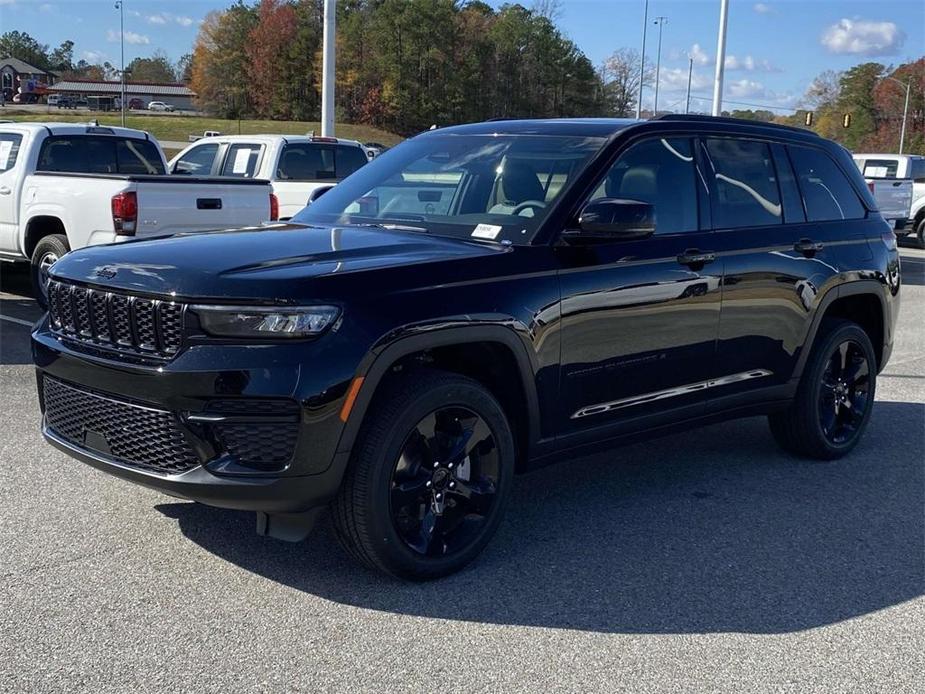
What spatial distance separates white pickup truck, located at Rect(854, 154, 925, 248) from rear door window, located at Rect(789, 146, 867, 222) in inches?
634

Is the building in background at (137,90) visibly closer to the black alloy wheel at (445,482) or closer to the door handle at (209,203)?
the door handle at (209,203)

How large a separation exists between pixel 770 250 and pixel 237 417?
317 centimetres

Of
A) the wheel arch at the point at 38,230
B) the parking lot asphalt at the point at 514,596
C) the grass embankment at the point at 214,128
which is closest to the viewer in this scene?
the parking lot asphalt at the point at 514,596

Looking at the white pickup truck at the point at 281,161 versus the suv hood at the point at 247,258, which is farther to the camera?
the white pickup truck at the point at 281,161

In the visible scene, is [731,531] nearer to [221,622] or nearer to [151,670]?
[221,622]

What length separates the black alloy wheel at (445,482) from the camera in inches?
158

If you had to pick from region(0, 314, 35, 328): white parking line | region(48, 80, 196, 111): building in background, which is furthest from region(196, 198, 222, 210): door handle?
region(48, 80, 196, 111): building in background

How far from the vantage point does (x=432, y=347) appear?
3.95 meters

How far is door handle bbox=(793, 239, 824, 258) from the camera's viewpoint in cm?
567

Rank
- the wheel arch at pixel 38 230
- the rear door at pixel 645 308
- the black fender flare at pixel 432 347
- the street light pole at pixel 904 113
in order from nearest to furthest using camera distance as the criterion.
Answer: the black fender flare at pixel 432 347
the rear door at pixel 645 308
the wheel arch at pixel 38 230
the street light pole at pixel 904 113

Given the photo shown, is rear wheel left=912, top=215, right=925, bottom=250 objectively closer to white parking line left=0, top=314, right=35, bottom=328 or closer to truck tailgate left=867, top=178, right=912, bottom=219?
truck tailgate left=867, top=178, right=912, bottom=219

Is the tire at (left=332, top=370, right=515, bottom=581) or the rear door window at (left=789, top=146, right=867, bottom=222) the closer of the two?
the tire at (left=332, top=370, right=515, bottom=581)

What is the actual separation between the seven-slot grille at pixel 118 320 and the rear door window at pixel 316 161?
29.9 feet

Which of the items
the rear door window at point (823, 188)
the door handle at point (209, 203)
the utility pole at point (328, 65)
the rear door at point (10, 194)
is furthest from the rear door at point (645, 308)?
the utility pole at point (328, 65)
